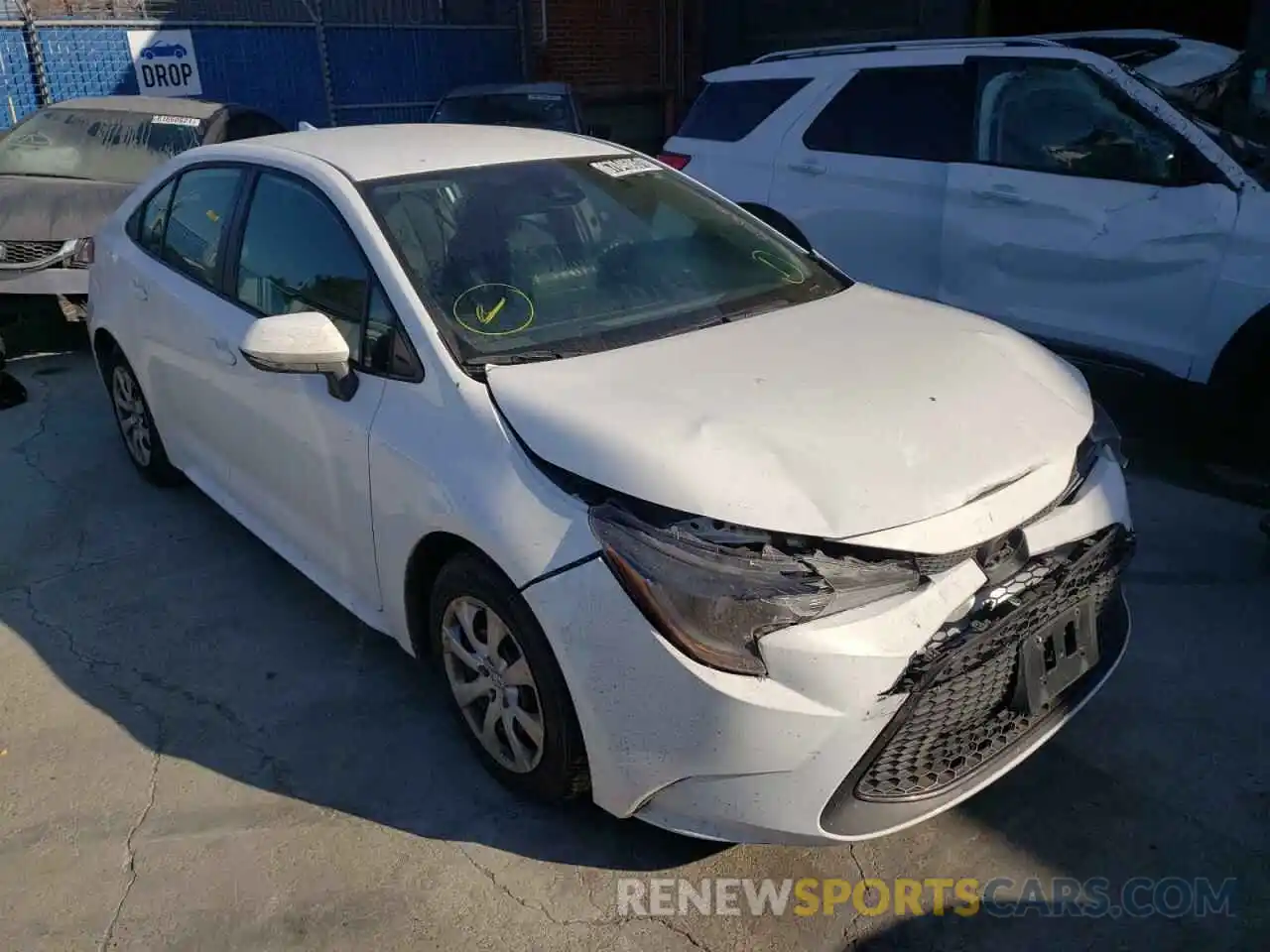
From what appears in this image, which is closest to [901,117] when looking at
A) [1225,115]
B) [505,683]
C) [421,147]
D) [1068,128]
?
[1068,128]

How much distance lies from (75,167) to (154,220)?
390cm

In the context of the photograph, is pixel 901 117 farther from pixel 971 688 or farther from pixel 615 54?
pixel 615 54

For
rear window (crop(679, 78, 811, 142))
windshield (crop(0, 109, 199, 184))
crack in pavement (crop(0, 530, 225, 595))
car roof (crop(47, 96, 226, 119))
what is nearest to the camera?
crack in pavement (crop(0, 530, 225, 595))

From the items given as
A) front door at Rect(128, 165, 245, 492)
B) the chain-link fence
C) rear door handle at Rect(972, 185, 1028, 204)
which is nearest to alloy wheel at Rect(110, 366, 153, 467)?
front door at Rect(128, 165, 245, 492)

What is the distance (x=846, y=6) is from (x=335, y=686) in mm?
10891

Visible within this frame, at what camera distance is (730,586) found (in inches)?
82.7

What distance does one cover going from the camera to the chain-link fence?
1231 centimetres

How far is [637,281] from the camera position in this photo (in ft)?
10.3

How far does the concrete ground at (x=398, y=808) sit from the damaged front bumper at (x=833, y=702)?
336mm

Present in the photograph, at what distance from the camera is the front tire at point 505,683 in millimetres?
2385

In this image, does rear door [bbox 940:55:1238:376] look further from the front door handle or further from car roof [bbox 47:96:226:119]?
car roof [bbox 47:96:226:119]

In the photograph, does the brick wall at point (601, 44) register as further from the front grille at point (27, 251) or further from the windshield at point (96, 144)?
the front grille at point (27, 251)

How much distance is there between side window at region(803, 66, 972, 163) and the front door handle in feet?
11.9

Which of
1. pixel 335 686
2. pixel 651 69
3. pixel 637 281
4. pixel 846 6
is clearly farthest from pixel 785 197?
pixel 651 69
